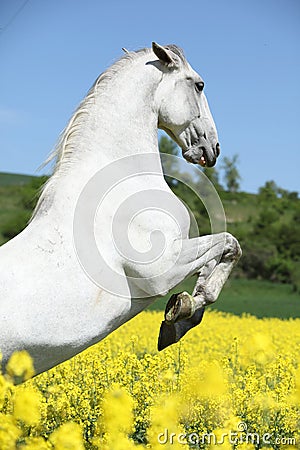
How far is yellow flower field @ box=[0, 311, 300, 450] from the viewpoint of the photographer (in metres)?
2.82

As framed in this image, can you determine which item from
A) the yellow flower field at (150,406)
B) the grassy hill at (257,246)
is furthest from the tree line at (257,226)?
the yellow flower field at (150,406)

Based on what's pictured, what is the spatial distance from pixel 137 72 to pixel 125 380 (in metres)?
2.21

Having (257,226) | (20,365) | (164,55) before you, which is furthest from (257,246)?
(20,365)

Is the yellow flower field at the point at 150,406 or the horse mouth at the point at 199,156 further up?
the horse mouth at the point at 199,156

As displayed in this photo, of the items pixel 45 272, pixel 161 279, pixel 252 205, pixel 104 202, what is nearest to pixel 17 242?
pixel 45 272

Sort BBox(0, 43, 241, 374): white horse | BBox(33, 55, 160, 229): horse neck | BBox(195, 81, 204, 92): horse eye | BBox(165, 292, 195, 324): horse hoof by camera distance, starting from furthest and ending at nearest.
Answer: BBox(195, 81, 204, 92): horse eye < BBox(165, 292, 195, 324): horse hoof < BBox(33, 55, 160, 229): horse neck < BBox(0, 43, 241, 374): white horse

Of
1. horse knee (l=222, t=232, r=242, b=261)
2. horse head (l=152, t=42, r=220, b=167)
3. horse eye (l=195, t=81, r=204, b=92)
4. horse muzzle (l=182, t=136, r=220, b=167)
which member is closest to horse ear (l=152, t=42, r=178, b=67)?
horse head (l=152, t=42, r=220, b=167)

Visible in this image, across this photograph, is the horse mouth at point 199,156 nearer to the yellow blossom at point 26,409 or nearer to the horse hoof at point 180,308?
the horse hoof at point 180,308

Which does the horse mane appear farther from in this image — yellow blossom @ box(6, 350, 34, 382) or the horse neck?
yellow blossom @ box(6, 350, 34, 382)

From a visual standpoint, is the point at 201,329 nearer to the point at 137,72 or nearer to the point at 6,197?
the point at 137,72

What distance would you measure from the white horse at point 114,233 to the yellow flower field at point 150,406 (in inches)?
12.5

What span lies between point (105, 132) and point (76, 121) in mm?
198

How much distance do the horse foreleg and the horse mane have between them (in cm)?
98

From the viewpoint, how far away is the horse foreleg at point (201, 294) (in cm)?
398
